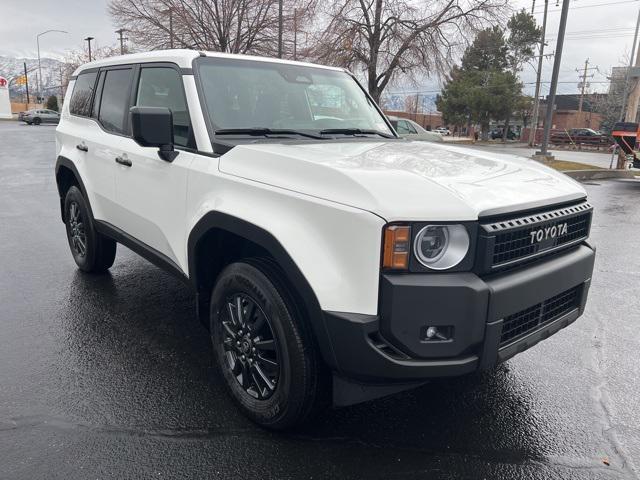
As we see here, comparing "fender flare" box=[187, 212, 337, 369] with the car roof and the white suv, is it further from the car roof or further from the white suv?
the car roof

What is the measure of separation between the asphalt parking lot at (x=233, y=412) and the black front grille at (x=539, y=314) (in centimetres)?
68

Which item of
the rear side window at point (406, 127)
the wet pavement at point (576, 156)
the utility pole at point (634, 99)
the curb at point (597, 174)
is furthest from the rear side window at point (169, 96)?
the utility pole at point (634, 99)

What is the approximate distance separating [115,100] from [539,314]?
3.56 m

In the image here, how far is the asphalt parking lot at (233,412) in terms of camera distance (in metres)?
2.57

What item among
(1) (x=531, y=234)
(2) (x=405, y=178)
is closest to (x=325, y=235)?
(2) (x=405, y=178)

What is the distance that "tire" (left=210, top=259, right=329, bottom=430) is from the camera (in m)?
2.48

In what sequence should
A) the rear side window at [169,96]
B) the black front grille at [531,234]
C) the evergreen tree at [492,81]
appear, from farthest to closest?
the evergreen tree at [492,81], the rear side window at [169,96], the black front grille at [531,234]

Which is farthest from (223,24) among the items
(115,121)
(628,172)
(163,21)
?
(115,121)

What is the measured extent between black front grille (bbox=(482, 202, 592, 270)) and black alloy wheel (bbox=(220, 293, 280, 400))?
3.62 ft

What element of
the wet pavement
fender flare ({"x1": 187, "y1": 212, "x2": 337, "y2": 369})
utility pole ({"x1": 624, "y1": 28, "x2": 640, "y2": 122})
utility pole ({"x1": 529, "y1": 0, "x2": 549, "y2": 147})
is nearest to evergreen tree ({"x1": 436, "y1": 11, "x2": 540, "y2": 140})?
utility pole ({"x1": 529, "y1": 0, "x2": 549, "y2": 147})

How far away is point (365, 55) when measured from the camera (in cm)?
2500

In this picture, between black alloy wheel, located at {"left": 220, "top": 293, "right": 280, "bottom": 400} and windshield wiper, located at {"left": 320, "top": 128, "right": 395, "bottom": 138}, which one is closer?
black alloy wheel, located at {"left": 220, "top": 293, "right": 280, "bottom": 400}

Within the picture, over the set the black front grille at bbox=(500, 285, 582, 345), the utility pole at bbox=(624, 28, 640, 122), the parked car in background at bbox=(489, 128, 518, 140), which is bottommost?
the parked car in background at bbox=(489, 128, 518, 140)

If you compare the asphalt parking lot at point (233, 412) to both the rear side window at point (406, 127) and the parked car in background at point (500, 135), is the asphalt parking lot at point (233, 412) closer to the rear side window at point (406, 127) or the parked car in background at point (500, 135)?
the rear side window at point (406, 127)
